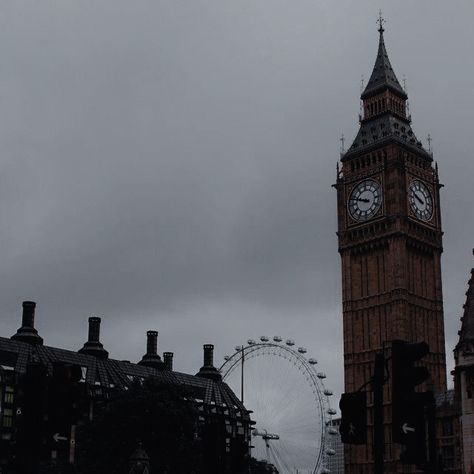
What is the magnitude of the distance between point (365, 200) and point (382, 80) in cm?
1704


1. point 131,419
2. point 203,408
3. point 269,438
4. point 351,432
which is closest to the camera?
point 351,432

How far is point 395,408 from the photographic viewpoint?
12594mm

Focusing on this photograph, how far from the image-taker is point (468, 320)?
8119cm

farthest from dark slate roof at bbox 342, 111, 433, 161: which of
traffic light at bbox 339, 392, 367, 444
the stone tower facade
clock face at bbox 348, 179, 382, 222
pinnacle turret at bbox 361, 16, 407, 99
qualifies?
traffic light at bbox 339, 392, 367, 444

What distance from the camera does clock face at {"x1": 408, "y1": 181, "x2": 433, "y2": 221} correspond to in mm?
109812

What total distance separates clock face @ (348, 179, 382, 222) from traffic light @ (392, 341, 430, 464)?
321 ft

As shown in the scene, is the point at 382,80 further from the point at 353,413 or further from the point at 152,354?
the point at 353,413

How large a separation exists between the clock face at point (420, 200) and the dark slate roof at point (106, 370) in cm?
3367

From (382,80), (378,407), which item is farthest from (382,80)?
(378,407)

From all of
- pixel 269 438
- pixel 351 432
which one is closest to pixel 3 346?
pixel 269 438

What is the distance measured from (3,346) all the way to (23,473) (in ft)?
329

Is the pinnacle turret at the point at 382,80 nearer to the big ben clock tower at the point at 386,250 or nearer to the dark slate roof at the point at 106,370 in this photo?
the big ben clock tower at the point at 386,250

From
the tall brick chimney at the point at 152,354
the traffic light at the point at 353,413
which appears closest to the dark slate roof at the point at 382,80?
the tall brick chimney at the point at 152,354

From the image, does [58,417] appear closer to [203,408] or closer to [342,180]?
[342,180]
